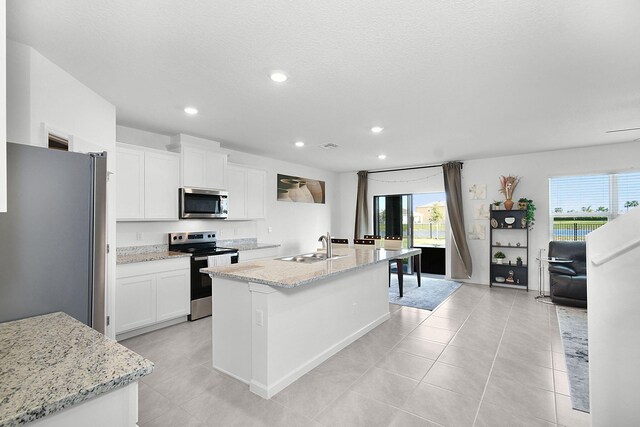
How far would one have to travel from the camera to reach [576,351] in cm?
315

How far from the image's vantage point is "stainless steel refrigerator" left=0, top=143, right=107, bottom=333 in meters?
1.35

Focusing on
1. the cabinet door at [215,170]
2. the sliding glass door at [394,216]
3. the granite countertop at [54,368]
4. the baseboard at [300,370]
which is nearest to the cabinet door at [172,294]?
the cabinet door at [215,170]

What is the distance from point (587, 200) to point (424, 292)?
10.5 ft

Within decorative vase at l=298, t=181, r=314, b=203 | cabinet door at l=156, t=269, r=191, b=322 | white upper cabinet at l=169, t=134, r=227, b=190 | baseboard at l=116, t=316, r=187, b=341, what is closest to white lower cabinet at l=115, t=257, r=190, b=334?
cabinet door at l=156, t=269, r=191, b=322

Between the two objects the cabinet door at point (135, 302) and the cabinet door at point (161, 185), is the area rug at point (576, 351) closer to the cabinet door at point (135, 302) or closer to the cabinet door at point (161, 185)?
the cabinet door at point (135, 302)

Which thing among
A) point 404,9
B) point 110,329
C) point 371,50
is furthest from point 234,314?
point 404,9

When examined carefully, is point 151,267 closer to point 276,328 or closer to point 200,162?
point 200,162

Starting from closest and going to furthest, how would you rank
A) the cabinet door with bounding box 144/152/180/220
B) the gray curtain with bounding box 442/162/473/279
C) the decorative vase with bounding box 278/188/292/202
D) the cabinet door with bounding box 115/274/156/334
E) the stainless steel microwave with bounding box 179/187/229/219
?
1. the cabinet door with bounding box 115/274/156/334
2. the cabinet door with bounding box 144/152/180/220
3. the stainless steel microwave with bounding box 179/187/229/219
4. the gray curtain with bounding box 442/162/473/279
5. the decorative vase with bounding box 278/188/292/202

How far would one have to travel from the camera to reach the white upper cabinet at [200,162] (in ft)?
14.0

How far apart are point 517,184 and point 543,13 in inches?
189

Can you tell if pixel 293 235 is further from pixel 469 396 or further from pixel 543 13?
pixel 543 13

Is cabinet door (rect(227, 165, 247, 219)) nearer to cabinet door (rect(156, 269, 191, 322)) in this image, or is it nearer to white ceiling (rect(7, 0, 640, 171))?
white ceiling (rect(7, 0, 640, 171))

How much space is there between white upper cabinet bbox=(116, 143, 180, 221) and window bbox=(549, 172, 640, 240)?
6.34m

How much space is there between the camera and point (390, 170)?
741cm
